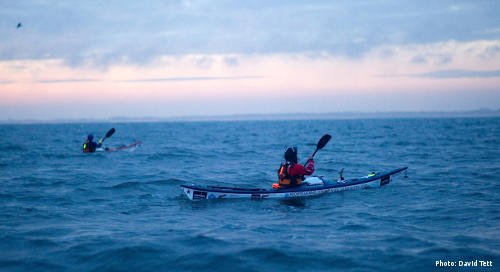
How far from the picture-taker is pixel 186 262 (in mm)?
7441

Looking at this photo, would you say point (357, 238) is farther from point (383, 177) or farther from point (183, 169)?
point (183, 169)

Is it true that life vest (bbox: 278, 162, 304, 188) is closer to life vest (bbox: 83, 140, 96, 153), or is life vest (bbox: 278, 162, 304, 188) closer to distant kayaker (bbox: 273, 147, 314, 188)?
distant kayaker (bbox: 273, 147, 314, 188)

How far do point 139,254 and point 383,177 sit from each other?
32.4ft

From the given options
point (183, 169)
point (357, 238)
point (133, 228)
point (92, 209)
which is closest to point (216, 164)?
point (183, 169)

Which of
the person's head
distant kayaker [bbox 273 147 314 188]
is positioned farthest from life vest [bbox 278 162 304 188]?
the person's head

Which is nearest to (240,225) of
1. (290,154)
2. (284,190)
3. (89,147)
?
(284,190)

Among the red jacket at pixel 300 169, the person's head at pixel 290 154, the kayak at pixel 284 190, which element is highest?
the person's head at pixel 290 154

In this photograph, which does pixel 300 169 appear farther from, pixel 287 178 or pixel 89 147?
pixel 89 147

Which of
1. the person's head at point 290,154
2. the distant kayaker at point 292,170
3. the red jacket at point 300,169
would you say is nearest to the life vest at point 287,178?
the distant kayaker at point 292,170

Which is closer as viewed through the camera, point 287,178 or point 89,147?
point 287,178

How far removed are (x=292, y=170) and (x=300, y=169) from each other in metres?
0.28

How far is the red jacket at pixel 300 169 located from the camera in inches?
488

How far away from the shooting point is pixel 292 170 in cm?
1271

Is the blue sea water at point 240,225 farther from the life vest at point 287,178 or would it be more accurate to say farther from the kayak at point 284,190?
the life vest at point 287,178
